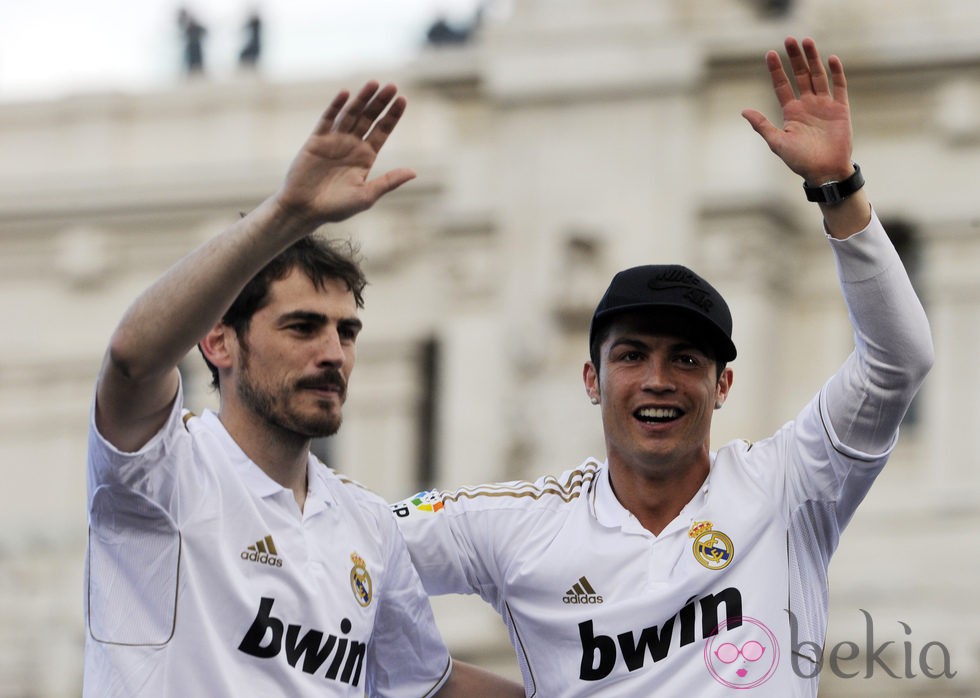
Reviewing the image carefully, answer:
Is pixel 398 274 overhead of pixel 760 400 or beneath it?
overhead

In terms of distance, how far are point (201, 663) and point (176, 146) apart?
20.1 meters

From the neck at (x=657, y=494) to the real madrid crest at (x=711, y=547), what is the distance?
0.12m

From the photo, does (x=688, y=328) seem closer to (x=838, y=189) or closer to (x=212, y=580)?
(x=838, y=189)

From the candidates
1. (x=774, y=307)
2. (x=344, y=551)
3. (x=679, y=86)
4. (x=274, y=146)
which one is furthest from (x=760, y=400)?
(x=344, y=551)

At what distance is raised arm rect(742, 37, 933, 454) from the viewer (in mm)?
5590

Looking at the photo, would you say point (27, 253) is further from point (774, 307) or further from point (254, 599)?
point (254, 599)

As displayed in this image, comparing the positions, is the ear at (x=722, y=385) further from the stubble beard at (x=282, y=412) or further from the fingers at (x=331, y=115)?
the fingers at (x=331, y=115)

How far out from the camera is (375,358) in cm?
2389

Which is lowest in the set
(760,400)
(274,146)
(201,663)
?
(201,663)

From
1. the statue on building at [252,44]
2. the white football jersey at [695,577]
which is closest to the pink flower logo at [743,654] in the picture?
the white football jersey at [695,577]

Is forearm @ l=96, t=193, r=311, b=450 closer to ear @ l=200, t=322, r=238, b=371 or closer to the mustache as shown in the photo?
the mustache

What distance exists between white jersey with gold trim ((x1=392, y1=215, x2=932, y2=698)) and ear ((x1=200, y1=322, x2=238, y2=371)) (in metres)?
0.93

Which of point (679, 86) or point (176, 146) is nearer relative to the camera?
point (679, 86)

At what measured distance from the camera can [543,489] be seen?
6164mm
